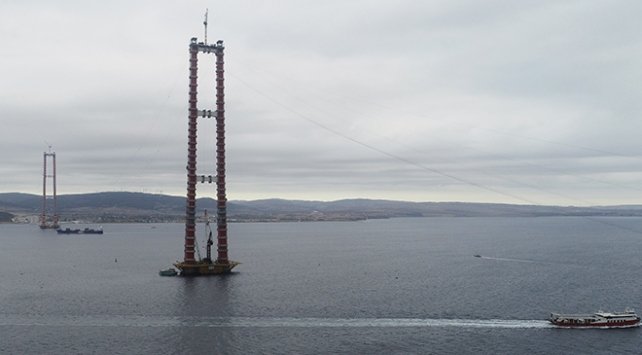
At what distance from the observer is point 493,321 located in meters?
66.7

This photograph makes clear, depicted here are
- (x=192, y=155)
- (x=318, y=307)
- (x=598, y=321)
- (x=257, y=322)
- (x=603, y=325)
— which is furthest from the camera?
(x=192, y=155)

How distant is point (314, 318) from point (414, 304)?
15.0 meters

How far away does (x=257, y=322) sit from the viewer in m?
66.3

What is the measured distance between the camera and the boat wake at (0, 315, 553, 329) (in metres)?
64.8

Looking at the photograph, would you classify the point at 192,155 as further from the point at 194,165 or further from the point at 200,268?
the point at 200,268

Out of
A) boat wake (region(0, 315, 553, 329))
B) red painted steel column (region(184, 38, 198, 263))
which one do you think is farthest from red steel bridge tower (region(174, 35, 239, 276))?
boat wake (region(0, 315, 553, 329))

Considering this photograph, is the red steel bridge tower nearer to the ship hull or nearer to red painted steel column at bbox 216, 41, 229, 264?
red painted steel column at bbox 216, 41, 229, 264

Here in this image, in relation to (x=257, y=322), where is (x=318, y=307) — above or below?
above

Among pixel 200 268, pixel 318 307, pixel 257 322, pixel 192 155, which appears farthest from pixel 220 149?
pixel 257 322

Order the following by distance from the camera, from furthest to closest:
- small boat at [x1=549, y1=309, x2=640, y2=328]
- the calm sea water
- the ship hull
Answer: small boat at [x1=549, y1=309, x2=640, y2=328], the ship hull, the calm sea water

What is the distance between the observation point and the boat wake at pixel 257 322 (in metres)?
64.8

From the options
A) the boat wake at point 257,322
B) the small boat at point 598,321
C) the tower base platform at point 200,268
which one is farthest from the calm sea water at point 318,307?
the tower base platform at point 200,268

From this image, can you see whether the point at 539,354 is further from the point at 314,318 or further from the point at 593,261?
the point at 593,261

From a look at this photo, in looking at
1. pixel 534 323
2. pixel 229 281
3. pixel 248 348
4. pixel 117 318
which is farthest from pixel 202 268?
pixel 534 323
